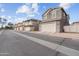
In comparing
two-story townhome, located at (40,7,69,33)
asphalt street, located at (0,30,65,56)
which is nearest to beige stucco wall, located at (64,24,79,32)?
two-story townhome, located at (40,7,69,33)

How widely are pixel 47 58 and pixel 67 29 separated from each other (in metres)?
18.9

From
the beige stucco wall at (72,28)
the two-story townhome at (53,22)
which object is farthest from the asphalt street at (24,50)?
the beige stucco wall at (72,28)

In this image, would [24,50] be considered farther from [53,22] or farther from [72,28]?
[72,28]

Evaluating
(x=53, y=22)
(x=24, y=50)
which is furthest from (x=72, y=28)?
(x=24, y=50)

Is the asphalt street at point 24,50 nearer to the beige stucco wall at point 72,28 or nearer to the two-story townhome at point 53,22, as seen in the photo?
the two-story townhome at point 53,22

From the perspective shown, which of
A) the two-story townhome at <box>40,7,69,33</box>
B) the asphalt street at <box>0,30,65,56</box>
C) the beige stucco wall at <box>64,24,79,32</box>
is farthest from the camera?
the beige stucco wall at <box>64,24,79,32</box>

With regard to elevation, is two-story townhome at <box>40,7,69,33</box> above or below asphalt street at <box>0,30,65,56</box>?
above

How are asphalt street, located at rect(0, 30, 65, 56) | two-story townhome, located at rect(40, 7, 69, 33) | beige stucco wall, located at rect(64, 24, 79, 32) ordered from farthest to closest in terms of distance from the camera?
Result: 1. beige stucco wall, located at rect(64, 24, 79, 32)
2. two-story townhome, located at rect(40, 7, 69, 33)
3. asphalt street, located at rect(0, 30, 65, 56)

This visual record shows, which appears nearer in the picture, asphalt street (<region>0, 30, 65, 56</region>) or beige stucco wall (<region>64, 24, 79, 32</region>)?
asphalt street (<region>0, 30, 65, 56</region>)

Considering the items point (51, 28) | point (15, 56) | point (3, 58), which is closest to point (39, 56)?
point (15, 56)

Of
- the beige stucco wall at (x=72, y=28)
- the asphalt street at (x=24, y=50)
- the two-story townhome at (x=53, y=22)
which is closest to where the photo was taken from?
the asphalt street at (x=24, y=50)

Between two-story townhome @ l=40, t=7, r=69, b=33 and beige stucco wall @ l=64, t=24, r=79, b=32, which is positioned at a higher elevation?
two-story townhome @ l=40, t=7, r=69, b=33

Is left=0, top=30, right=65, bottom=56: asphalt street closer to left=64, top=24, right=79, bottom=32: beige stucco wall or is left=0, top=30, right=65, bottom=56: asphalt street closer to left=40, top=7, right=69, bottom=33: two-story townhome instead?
left=40, top=7, right=69, bottom=33: two-story townhome

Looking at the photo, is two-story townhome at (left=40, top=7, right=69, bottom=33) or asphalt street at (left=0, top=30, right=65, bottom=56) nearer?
asphalt street at (left=0, top=30, right=65, bottom=56)
